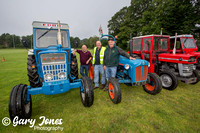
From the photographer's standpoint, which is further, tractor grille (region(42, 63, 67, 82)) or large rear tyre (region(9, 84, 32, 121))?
tractor grille (region(42, 63, 67, 82))

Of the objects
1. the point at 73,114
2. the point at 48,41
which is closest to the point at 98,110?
the point at 73,114

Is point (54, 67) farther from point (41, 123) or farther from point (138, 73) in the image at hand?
point (138, 73)

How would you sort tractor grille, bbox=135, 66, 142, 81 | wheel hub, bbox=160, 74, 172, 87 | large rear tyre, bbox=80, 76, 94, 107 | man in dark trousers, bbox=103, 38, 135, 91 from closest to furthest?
large rear tyre, bbox=80, 76, 94, 107 < tractor grille, bbox=135, 66, 142, 81 < man in dark trousers, bbox=103, 38, 135, 91 < wheel hub, bbox=160, 74, 172, 87

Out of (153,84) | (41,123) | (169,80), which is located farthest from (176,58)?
(41,123)

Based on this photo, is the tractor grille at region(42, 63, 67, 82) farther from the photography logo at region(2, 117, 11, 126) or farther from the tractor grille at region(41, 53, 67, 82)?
the photography logo at region(2, 117, 11, 126)

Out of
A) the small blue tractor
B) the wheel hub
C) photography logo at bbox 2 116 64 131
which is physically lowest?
photography logo at bbox 2 116 64 131

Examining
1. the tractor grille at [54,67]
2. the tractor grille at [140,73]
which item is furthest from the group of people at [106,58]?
the tractor grille at [54,67]

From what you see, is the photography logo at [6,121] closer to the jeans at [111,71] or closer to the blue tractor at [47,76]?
the blue tractor at [47,76]

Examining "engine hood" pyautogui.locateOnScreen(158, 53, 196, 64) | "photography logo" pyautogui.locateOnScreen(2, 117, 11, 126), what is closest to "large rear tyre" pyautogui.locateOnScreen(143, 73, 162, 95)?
"engine hood" pyautogui.locateOnScreen(158, 53, 196, 64)

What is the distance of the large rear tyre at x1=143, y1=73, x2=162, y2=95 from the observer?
3088 millimetres

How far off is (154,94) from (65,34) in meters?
3.87

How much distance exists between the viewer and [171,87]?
12.0 feet

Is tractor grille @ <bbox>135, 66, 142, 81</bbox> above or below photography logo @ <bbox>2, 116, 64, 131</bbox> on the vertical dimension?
above

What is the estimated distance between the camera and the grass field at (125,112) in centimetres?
207
